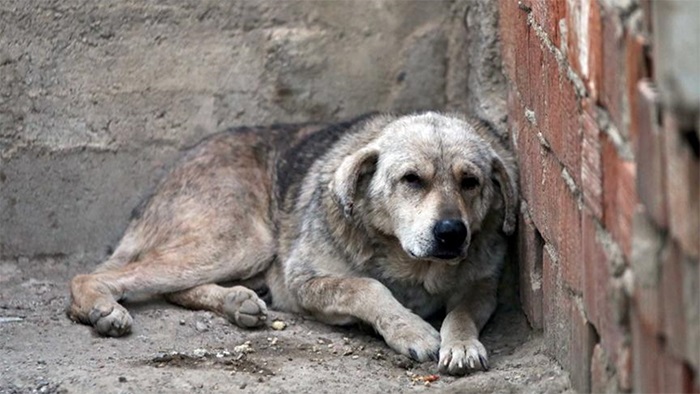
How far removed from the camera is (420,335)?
20.1 ft

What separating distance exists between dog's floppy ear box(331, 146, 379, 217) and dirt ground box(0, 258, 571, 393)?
647 millimetres

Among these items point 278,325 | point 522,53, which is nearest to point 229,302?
point 278,325

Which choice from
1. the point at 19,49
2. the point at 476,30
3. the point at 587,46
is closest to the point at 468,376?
the point at 587,46

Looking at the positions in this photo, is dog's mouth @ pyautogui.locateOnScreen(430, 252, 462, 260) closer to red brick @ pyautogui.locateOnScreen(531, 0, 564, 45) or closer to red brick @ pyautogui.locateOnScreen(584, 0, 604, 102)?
red brick @ pyautogui.locateOnScreen(531, 0, 564, 45)

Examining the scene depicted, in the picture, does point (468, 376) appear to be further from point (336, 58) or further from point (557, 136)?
point (336, 58)

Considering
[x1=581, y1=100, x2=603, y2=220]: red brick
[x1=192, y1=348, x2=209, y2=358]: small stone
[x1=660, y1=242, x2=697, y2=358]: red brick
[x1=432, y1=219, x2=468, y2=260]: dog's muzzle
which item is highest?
[x1=581, y1=100, x2=603, y2=220]: red brick

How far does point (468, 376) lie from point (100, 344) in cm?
177

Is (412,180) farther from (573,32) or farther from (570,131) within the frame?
(573,32)

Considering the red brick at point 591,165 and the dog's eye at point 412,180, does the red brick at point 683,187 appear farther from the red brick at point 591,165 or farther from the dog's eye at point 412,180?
the dog's eye at point 412,180

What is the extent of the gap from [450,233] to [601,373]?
4.81 ft

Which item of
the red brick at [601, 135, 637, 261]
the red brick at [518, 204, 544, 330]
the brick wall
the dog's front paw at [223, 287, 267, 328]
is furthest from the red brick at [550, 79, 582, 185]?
the dog's front paw at [223, 287, 267, 328]

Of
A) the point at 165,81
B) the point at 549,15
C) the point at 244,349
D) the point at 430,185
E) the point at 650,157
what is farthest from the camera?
the point at 165,81

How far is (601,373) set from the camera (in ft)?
15.6

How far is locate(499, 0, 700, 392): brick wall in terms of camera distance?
369 cm
